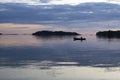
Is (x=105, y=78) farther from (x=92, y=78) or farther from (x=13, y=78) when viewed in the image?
(x=13, y=78)

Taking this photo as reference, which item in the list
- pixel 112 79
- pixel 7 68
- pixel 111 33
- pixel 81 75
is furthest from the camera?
pixel 111 33

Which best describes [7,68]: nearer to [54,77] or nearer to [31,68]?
[31,68]

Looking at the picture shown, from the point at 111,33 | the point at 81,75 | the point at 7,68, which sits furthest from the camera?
the point at 111,33

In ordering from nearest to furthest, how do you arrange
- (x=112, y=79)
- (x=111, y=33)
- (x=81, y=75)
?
(x=112, y=79) → (x=81, y=75) → (x=111, y=33)

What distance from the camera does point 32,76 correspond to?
2377 cm

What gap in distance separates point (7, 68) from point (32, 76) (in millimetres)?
4218

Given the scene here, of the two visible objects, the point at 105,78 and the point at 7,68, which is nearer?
the point at 105,78

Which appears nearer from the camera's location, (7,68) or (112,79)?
(112,79)

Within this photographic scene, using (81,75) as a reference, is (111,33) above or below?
below

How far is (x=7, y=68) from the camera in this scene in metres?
27.5

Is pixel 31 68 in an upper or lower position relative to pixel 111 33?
upper

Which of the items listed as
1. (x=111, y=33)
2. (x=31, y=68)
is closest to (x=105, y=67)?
(x=31, y=68)

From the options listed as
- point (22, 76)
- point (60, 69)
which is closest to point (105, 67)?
point (60, 69)

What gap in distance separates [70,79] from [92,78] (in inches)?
52.1
